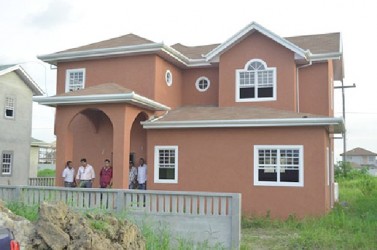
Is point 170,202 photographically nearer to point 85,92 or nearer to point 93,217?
point 93,217

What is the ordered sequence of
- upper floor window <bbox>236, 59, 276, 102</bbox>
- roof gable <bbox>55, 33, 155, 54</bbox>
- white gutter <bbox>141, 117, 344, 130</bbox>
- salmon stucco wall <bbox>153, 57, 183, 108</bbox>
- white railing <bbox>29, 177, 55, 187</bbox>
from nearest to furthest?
white gutter <bbox>141, 117, 344, 130</bbox> → upper floor window <bbox>236, 59, 276, 102</bbox> → salmon stucco wall <bbox>153, 57, 183, 108</bbox> → roof gable <bbox>55, 33, 155, 54</bbox> → white railing <bbox>29, 177, 55, 187</bbox>

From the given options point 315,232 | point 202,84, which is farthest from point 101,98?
point 315,232

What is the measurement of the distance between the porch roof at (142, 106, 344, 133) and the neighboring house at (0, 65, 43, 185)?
43.2ft

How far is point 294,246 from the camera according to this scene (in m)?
10.6

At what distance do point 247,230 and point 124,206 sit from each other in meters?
4.17

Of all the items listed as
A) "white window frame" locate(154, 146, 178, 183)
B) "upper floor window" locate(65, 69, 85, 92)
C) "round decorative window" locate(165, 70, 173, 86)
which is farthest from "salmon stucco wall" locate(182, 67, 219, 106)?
"upper floor window" locate(65, 69, 85, 92)

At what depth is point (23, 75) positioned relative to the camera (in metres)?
27.3

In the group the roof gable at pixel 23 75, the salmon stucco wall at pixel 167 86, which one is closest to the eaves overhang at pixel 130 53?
the salmon stucco wall at pixel 167 86

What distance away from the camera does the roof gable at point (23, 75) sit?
25994 mm

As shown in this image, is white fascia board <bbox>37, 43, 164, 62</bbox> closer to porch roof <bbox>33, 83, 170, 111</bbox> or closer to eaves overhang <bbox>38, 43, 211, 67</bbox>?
eaves overhang <bbox>38, 43, 211, 67</bbox>

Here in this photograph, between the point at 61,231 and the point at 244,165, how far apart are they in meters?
9.57

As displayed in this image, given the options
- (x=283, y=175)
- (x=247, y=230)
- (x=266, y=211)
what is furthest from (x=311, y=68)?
(x=247, y=230)

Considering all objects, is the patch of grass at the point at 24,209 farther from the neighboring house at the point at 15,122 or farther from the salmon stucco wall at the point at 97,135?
the neighboring house at the point at 15,122

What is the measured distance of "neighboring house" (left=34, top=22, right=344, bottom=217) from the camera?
14.6 meters
